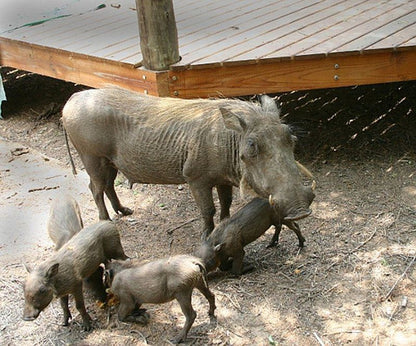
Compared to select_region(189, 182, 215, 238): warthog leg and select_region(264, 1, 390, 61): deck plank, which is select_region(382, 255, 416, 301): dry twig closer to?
select_region(189, 182, 215, 238): warthog leg

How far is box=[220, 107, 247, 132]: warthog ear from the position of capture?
398 cm

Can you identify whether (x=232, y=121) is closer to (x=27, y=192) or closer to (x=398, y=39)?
(x=398, y=39)

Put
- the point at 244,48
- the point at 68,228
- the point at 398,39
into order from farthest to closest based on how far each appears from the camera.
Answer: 1. the point at 244,48
2. the point at 398,39
3. the point at 68,228

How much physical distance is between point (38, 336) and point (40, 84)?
5607 mm

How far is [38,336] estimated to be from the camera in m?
3.84

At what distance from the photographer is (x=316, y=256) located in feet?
14.7

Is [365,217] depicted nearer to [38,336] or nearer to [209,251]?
[209,251]

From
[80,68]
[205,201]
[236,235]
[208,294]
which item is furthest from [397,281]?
[80,68]

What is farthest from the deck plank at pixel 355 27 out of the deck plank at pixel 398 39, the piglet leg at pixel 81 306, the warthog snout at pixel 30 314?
the warthog snout at pixel 30 314

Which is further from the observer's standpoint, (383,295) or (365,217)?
(365,217)

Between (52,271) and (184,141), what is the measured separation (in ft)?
4.52

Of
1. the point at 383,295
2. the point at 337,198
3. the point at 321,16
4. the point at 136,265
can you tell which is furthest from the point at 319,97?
the point at 136,265

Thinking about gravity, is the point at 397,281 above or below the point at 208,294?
below

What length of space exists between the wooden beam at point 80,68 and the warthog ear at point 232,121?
1.31 m
